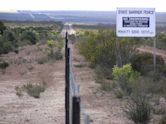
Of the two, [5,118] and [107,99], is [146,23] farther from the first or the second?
[5,118]

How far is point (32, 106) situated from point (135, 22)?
8.77 m

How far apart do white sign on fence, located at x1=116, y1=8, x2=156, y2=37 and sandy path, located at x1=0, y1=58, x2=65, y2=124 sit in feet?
12.3

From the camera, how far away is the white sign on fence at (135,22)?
81.0 ft

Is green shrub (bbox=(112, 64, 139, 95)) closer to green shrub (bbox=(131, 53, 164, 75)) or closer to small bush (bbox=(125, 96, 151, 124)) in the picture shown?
green shrub (bbox=(131, 53, 164, 75))

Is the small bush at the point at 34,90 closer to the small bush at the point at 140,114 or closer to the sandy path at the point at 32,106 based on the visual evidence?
the sandy path at the point at 32,106

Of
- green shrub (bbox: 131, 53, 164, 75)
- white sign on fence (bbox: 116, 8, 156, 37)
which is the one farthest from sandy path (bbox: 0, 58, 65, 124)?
green shrub (bbox: 131, 53, 164, 75)

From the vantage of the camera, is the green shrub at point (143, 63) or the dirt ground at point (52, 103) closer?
the dirt ground at point (52, 103)

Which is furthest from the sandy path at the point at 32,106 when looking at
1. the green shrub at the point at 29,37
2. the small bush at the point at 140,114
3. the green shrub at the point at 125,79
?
the green shrub at the point at 29,37

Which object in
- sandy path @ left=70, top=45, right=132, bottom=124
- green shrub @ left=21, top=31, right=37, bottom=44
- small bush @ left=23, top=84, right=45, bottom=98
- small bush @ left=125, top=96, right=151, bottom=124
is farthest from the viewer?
green shrub @ left=21, top=31, right=37, bottom=44

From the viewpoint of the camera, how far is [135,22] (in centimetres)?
2478

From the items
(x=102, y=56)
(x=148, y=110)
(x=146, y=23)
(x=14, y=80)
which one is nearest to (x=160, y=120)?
(x=148, y=110)

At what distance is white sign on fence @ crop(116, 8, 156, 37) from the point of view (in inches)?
972

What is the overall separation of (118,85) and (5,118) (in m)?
7.12

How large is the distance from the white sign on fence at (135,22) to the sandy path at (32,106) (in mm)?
3762
